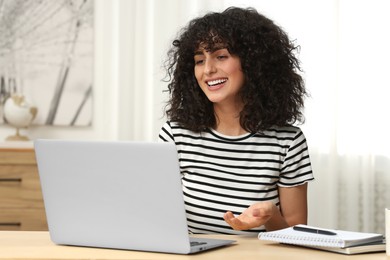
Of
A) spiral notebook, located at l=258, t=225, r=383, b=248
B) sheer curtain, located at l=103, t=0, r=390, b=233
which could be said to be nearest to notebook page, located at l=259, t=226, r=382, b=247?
spiral notebook, located at l=258, t=225, r=383, b=248

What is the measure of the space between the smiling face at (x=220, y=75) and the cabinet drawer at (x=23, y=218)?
1.54 metres

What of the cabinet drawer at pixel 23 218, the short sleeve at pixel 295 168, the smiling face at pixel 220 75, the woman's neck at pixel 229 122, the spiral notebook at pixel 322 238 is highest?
the smiling face at pixel 220 75

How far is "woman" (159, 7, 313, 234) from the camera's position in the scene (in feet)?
7.53

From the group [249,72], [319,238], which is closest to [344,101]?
[249,72]

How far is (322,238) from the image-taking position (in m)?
1.71

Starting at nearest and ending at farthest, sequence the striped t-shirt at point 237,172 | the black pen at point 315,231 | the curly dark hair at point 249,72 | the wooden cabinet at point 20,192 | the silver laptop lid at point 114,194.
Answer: the silver laptop lid at point 114,194 < the black pen at point 315,231 < the striped t-shirt at point 237,172 < the curly dark hair at point 249,72 < the wooden cabinet at point 20,192

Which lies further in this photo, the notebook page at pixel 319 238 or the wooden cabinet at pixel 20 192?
the wooden cabinet at pixel 20 192

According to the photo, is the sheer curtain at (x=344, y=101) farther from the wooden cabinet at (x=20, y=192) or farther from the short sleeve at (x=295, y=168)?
the short sleeve at (x=295, y=168)

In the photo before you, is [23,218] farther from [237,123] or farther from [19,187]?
[237,123]

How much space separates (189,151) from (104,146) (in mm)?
802

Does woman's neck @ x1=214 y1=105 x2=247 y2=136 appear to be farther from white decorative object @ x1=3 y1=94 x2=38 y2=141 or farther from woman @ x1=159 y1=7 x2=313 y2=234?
white decorative object @ x1=3 y1=94 x2=38 y2=141

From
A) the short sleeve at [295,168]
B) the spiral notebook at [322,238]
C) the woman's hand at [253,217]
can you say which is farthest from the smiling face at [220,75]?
the spiral notebook at [322,238]

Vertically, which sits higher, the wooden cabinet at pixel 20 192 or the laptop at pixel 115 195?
the laptop at pixel 115 195

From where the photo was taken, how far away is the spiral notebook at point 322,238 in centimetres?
168
